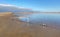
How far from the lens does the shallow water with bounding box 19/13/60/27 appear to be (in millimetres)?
1913

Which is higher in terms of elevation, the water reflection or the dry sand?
the water reflection

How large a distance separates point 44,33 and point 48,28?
0.14 m

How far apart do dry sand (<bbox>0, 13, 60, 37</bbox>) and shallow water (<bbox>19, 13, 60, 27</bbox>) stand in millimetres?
85

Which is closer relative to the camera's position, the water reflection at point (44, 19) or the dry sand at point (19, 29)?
the dry sand at point (19, 29)

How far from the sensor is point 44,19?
195cm

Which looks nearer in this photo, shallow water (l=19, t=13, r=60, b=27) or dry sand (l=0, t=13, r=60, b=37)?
dry sand (l=0, t=13, r=60, b=37)

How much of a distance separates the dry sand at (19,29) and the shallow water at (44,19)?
0.08 m

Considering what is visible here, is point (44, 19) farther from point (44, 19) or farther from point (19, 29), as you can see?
point (19, 29)

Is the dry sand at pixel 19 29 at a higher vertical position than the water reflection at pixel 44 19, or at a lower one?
lower

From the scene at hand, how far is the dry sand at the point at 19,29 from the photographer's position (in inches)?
69.6

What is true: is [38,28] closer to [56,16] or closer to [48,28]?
[48,28]

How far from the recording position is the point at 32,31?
184 centimetres

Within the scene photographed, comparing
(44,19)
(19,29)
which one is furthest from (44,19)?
(19,29)

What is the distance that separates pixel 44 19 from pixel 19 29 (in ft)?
1.44
